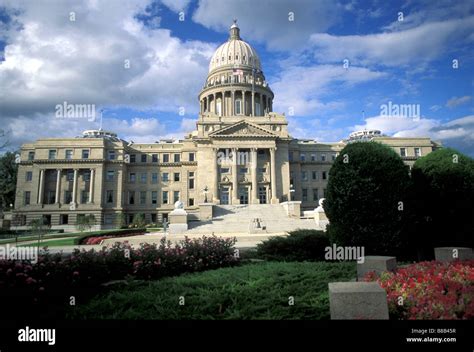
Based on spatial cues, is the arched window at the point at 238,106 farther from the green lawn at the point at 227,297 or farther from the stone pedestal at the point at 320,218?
the green lawn at the point at 227,297

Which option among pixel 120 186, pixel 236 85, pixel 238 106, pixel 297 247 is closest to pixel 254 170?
pixel 238 106

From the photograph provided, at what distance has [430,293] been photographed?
6.84 metres

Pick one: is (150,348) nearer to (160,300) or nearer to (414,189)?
(160,300)

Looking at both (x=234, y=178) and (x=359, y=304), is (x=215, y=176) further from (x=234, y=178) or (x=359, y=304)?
(x=359, y=304)

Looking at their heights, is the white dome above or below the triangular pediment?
above

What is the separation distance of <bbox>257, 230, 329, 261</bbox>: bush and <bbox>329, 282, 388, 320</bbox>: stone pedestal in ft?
27.0

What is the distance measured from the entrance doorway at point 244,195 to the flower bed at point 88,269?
4241cm

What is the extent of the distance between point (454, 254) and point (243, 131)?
155 ft

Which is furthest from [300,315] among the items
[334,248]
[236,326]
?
[334,248]

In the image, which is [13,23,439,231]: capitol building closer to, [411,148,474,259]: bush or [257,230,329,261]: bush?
[257,230,329,261]: bush

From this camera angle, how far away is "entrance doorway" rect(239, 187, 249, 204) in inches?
2218

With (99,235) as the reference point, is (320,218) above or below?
above

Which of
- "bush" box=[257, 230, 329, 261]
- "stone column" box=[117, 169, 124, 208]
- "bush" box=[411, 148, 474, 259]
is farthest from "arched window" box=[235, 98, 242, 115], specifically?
"bush" box=[257, 230, 329, 261]

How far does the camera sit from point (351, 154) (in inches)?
552
